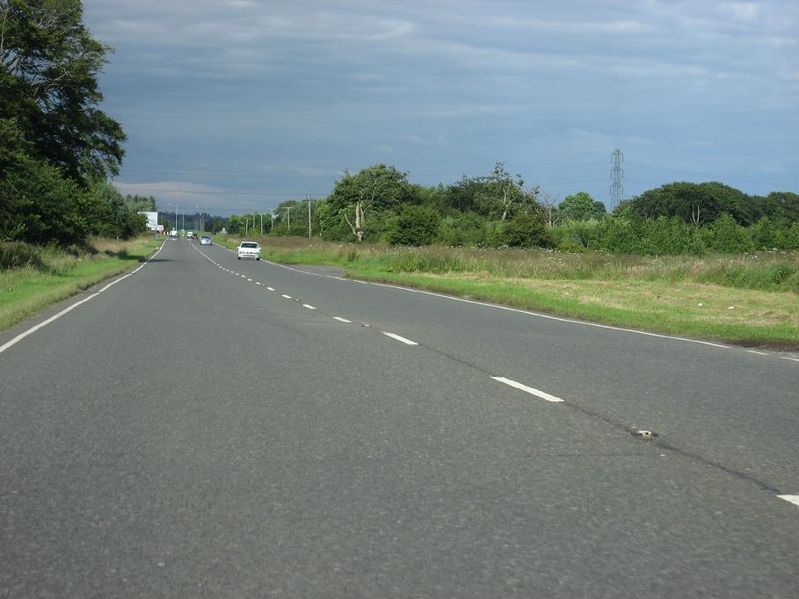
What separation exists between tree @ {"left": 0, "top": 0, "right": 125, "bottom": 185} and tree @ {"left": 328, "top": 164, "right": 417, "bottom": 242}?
61203 mm

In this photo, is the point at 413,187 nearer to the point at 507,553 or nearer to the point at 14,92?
the point at 14,92

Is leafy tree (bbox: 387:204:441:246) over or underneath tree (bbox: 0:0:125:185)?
underneath

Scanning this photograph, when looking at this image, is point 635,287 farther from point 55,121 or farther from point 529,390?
point 55,121

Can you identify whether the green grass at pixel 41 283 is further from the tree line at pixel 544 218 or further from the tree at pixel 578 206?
the tree at pixel 578 206

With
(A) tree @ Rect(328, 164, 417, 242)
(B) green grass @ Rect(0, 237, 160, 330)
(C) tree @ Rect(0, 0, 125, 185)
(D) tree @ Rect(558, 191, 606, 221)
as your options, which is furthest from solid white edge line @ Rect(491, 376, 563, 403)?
(D) tree @ Rect(558, 191, 606, 221)

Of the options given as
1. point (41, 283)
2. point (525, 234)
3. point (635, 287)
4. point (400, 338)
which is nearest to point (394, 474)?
point (400, 338)

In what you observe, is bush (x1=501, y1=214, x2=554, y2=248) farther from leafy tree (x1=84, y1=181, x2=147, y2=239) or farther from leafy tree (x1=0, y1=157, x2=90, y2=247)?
leafy tree (x1=0, y1=157, x2=90, y2=247)

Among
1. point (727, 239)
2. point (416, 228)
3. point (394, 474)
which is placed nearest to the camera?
point (394, 474)

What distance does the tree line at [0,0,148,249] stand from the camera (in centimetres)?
5144

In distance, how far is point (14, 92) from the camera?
52.3m

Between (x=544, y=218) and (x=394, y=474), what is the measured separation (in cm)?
9263

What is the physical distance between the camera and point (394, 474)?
6602 mm

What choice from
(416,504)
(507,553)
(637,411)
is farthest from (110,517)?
(637,411)

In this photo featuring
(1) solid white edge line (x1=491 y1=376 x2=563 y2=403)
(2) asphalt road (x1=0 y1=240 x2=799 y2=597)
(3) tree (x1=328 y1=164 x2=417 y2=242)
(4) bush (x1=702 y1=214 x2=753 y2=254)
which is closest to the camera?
(2) asphalt road (x1=0 y1=240 x2=799 y2=597)
